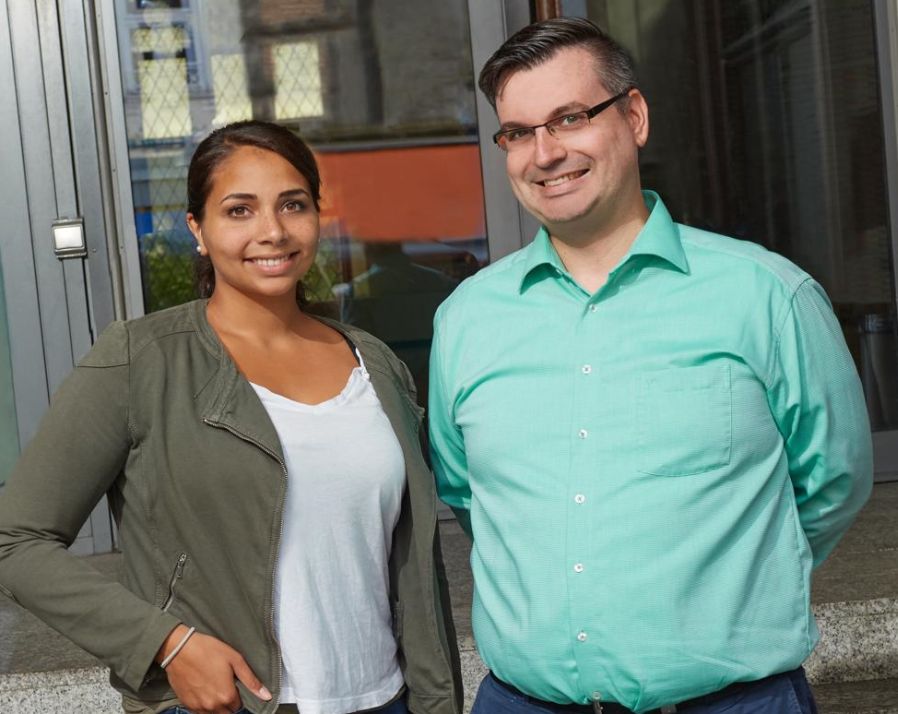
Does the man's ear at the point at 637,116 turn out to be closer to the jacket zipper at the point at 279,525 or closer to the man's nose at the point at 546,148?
the man's nose at the point at 546,148

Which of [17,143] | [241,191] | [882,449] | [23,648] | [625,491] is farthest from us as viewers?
[882,449]

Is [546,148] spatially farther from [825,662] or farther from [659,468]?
[825,662]

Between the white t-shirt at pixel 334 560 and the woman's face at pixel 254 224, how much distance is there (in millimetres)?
252

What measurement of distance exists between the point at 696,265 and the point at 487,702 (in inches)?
35.9

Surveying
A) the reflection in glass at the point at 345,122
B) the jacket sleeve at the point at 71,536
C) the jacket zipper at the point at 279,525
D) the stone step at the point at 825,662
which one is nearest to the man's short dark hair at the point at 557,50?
the jacket zipper at the point at 279,525

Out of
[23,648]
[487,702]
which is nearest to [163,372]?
[487,702]

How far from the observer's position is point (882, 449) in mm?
6258

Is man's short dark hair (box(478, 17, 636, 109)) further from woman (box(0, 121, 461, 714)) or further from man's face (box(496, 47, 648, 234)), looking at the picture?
woman (box(0, 121, 461, 714))

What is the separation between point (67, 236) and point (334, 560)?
3641 millimetres

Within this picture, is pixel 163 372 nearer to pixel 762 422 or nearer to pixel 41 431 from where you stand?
pixel 41 431

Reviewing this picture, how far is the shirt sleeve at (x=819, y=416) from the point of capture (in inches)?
90.1

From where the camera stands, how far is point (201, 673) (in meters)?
2.28

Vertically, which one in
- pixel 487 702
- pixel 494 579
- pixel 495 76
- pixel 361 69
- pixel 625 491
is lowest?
pixel 487 702

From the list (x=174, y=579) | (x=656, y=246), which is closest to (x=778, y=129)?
(x=656, y=246)
